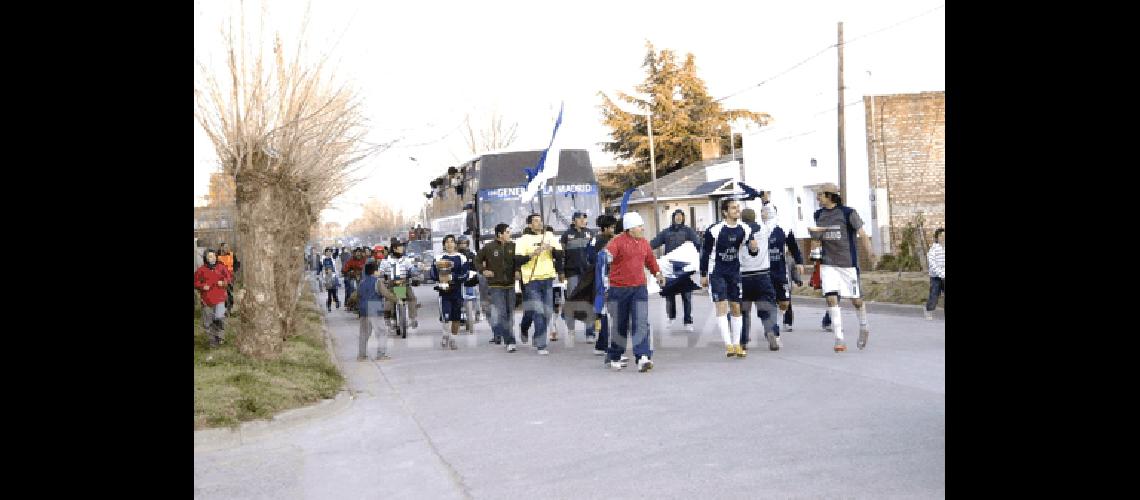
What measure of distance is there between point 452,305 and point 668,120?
1922 inches

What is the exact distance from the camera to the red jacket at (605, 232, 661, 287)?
11938 millimetres

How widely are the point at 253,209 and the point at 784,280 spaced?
6555 millimetres

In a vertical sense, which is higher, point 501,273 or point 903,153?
point 903,153

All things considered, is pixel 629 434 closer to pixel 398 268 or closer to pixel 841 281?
pixel 841 281

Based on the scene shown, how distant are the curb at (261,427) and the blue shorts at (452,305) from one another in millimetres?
5073

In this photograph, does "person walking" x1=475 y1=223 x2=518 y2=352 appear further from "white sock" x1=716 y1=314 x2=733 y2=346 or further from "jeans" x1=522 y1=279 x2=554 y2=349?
"white sock" x1=716 y1=314 x2=733 y2=346

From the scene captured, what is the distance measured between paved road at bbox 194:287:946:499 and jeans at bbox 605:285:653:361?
12.1 inches

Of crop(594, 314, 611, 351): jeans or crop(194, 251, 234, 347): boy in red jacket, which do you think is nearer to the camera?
crop(594, 314, 611, 351): jeans

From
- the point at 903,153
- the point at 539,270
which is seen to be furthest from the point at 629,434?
the point at 903,153

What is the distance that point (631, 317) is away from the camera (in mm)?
12141

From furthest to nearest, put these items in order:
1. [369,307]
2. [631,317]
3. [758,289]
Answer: [369,307], [758,289], [631,317]

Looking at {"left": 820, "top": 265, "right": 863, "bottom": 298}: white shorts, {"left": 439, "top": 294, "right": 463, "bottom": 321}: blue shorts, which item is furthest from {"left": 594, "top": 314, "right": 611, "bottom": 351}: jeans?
{"left": 439, "top": 294, "right": 463, "bottom": 321}: blue shorts
